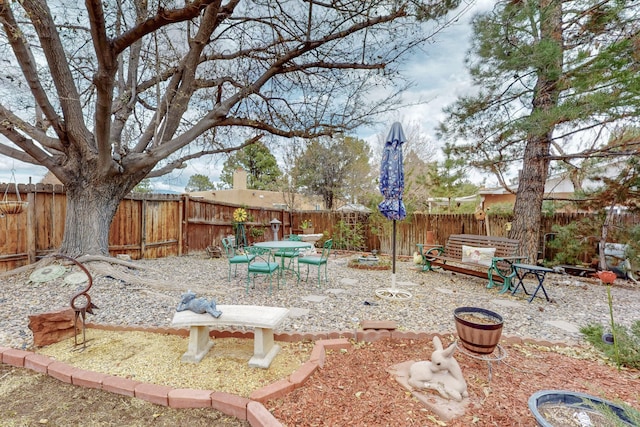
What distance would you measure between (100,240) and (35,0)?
3.33 meters

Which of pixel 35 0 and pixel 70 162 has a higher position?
pixel 35 0

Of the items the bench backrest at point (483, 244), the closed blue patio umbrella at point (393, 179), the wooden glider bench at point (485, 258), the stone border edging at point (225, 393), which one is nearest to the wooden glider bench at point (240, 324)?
the stone border edging at point (225, 393)

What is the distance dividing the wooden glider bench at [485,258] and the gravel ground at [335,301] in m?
0.24

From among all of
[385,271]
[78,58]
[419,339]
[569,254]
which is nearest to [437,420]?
[419,339]

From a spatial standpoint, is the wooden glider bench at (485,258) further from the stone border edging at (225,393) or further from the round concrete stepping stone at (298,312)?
the round concrete stepping stone at (298,312)

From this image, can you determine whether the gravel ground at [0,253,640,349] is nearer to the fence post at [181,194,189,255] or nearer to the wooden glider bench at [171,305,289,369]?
the wooden glider bench at [171,305,289,369]

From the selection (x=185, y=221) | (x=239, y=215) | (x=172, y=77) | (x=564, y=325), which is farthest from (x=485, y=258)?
(x=185, y=221)

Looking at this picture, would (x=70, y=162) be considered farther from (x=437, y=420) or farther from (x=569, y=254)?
(x=569, y=254)

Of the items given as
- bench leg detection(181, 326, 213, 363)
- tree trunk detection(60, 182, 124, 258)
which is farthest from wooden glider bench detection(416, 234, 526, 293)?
tree trunk detection(60, 182, 124, 258)

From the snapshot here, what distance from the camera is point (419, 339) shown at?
264 cm

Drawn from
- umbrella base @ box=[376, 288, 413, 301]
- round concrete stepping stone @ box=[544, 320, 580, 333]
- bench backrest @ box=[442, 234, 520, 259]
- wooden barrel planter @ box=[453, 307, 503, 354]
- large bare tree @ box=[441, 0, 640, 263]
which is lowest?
round concrete stepping stone @ box=[544, 320, 580, 333]

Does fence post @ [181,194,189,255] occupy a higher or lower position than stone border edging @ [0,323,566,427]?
higher

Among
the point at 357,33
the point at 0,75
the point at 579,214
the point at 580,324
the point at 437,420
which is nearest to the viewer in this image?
the point at 437,420

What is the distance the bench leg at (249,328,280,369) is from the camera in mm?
2135
